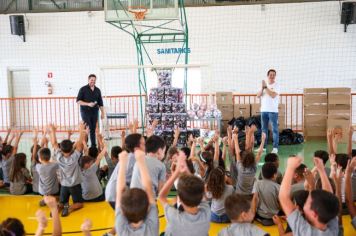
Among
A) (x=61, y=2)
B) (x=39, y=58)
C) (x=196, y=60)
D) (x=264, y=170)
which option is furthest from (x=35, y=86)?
(x=264, y=170)

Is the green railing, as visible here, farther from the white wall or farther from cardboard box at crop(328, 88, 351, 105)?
cardboard box at crop(328, 88, 351, 105)

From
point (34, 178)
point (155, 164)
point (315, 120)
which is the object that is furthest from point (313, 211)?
point (315, 120)

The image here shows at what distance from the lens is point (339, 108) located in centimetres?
1109

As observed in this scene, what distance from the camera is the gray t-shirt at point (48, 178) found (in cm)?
543

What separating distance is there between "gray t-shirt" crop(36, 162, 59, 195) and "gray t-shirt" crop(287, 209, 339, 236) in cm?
351

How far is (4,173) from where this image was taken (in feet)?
21.2

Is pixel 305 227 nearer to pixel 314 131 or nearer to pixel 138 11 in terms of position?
pixel 138 11

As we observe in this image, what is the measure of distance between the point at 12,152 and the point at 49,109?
28.8 ft

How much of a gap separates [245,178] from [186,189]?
2.35 m

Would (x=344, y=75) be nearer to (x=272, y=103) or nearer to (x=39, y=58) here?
(x=272, y=103)

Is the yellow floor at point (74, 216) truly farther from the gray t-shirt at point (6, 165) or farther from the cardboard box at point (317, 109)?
the cardboard box at point (317, 109)

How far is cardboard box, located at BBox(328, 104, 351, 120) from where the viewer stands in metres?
11.0

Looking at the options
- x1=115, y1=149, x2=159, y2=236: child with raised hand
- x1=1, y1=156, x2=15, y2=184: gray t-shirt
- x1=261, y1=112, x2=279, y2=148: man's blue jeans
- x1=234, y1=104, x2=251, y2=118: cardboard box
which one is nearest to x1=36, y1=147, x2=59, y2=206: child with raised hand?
x1=1, y1=156, x2=15, y2=184: gray t-shirt

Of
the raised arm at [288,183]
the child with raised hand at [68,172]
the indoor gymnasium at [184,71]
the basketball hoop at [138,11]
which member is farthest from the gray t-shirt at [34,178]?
the raised arm at [288,183]
